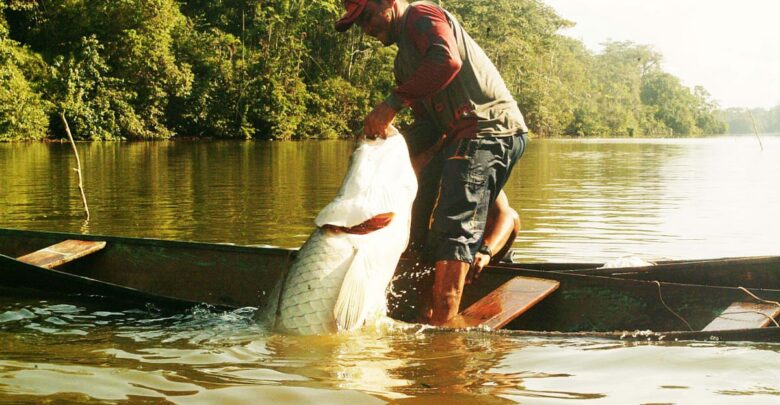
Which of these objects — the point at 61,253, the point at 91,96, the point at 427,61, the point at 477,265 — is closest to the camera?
the point at 427,61

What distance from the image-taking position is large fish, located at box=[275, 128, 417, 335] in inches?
150

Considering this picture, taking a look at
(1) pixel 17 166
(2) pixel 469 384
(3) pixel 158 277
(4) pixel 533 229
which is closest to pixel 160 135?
(1) pixel 17 166

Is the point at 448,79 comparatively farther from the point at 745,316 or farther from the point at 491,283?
the point at 745,316

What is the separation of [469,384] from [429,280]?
1.26 meters

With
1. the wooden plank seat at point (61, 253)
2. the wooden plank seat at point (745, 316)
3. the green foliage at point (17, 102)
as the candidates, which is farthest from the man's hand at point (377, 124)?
the green foliage at point (17, 102)

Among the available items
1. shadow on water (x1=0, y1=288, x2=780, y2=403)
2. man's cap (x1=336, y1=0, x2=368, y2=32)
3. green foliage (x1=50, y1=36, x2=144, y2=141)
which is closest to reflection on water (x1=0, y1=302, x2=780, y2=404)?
shadow on water (x1=0, y1=288, x2=780, y2=403)

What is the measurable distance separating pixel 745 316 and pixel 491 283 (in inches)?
59.2

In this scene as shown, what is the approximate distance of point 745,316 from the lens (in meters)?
4.14

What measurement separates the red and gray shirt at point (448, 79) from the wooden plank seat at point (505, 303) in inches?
35.1

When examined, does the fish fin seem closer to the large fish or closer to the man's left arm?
the large fish

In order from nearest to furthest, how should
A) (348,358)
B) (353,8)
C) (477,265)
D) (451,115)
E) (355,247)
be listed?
(355,247)
(348,358)
(353,8)
(451,115)
(477,265)

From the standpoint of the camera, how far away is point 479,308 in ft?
14.9

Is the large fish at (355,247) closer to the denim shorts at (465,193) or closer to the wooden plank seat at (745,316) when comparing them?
the denim shorts at (465,193)

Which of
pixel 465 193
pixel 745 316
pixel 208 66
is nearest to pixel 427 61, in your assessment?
pixel 465 193
